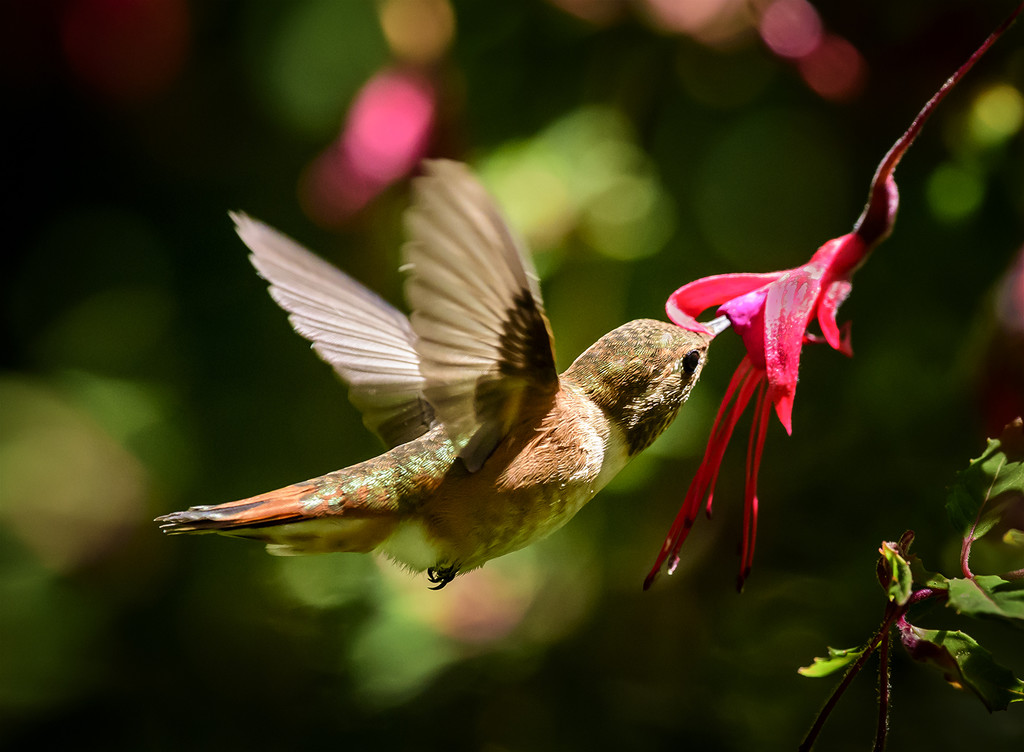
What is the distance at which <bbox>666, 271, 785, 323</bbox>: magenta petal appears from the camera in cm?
71

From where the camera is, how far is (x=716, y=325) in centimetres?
80

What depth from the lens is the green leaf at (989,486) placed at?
56cm

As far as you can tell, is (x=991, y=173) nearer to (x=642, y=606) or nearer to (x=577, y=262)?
(x=577, y=262)

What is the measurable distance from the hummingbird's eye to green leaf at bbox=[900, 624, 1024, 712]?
323mm

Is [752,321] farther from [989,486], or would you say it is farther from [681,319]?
[989,486]

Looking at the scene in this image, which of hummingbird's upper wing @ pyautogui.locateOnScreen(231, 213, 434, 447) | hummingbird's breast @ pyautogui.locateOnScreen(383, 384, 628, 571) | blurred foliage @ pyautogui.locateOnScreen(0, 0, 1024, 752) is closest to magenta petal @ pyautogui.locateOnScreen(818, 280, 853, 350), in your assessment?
hummingbird's breast @ pyautogui.locateOnScreen(383, 384, 628, 571)

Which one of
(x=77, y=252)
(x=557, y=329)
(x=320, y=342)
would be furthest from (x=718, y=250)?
(x=77, y=252)

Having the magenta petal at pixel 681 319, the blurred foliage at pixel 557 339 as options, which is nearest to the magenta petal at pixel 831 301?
the magenta petal at pixel 681 319

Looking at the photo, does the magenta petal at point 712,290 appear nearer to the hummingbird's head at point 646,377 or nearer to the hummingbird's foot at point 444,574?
the hummingbird's head at point 646,377

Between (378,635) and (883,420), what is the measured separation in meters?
0.72

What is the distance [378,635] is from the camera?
1283 mm

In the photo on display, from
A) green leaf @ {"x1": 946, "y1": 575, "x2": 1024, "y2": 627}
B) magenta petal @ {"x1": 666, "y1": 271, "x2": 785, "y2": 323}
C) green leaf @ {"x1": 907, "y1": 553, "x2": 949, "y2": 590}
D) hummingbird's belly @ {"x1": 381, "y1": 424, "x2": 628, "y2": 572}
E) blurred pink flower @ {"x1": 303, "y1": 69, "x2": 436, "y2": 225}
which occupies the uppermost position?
blurred pink flower @ {"x1": 303, "y1": 69, "x2": 436, "y2": 225}

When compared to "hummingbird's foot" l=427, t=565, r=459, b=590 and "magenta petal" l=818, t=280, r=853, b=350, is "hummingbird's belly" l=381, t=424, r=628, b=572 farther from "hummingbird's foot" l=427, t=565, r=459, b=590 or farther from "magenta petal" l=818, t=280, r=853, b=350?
"magenta petal" l=818, t=280, r=853, b=350

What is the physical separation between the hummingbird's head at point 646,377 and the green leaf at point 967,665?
322 millimetres
